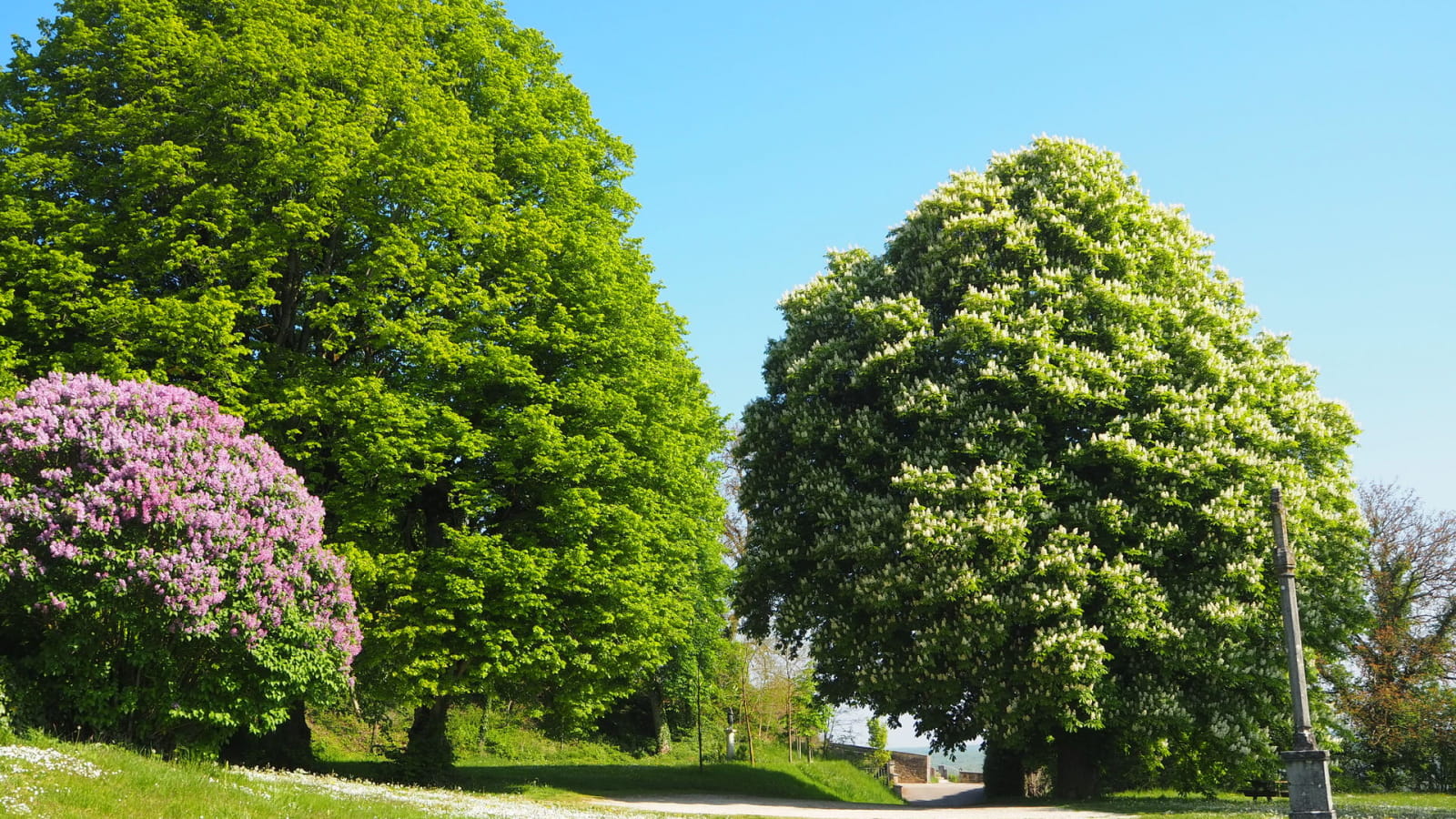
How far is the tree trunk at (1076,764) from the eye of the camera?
2597 centimetres

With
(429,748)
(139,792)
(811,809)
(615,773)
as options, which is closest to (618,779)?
(615,773)

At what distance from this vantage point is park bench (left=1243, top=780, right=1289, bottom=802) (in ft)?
100

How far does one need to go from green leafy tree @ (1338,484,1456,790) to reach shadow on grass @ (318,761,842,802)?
1830 cm

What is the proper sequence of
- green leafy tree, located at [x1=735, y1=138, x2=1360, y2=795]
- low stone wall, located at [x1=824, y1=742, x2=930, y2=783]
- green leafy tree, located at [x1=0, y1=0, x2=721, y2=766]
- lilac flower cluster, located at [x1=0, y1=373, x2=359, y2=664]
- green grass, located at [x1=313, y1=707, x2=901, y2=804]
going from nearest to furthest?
lilac flower cluster, located at [x1=0, y1=373, x2=359, y2=664] < green leafy tree, located at [x1=0, y1=0, x2=721, y2=766] < green leafy tree, located at [x1=735, y1=138, x2=1360, y2=795] < green grass, located at [x1=313, y1=707, x2=901, y2=804] < low stone wall, located at [x1=824, y1=742, x2=930, y2=783]

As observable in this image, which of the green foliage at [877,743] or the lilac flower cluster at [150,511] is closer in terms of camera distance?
the lilac flower cluster at [150,511]

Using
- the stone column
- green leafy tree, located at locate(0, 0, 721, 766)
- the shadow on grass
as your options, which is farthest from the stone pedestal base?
the shadow on grass

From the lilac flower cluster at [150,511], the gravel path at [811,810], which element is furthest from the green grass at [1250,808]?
the lilac flower cluster at [150,511]

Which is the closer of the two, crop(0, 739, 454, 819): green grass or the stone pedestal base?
crop(0, 739, 454, 819): green grass

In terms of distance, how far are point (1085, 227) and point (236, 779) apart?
2328 centimetres

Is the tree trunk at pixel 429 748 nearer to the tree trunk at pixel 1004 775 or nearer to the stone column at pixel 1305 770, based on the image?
the tree trunk at pixel 1004 775

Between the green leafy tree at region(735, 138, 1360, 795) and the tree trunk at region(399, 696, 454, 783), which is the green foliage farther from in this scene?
the tree trunk at region(399, 696, 454, 783)

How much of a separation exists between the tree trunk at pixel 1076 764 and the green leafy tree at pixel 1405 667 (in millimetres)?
12735

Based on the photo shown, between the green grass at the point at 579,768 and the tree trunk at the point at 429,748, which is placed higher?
the tree trunk at the point at 429,748

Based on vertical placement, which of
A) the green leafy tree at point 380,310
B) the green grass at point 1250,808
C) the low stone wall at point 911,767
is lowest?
the low stone wall at point 911,767
